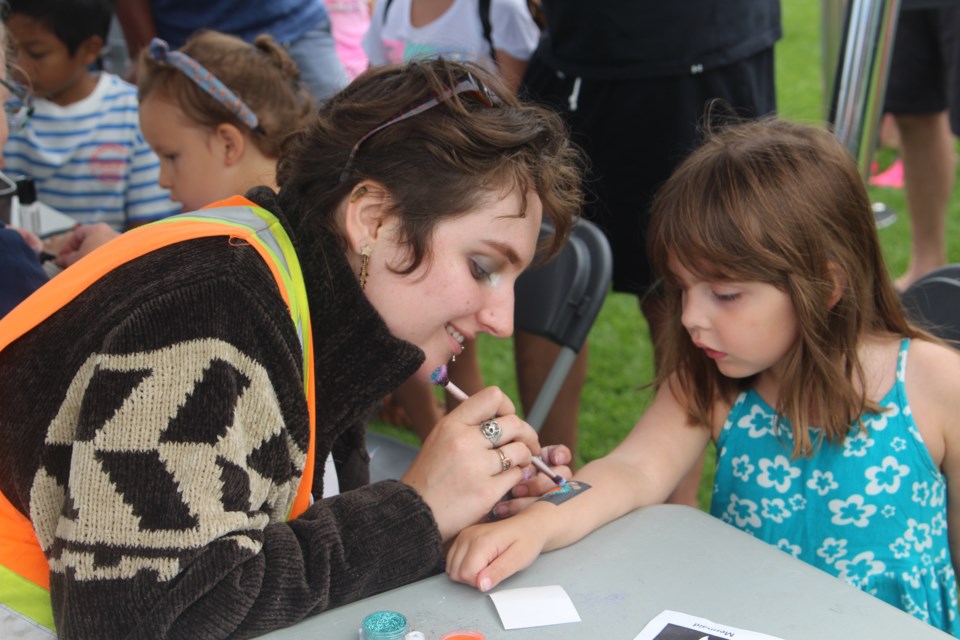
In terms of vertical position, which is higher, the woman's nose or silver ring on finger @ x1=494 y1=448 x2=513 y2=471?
the woman's nose

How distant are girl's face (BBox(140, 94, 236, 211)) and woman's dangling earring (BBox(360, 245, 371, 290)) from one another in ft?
4.00

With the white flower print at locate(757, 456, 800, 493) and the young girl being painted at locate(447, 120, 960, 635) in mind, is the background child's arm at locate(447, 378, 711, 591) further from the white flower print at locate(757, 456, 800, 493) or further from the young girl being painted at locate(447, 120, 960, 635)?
the white flower print at locate(757, 456, 800, 493)

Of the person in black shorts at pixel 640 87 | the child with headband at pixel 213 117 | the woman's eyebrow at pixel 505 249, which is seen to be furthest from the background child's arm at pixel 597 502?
the child with headband at pixel 213 117

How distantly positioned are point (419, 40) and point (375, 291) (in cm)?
187

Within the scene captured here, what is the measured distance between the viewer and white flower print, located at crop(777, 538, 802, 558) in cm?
173

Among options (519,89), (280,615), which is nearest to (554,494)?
(280,615)

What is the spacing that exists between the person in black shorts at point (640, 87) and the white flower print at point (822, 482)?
82 centimetres

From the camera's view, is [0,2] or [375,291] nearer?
[375,291]

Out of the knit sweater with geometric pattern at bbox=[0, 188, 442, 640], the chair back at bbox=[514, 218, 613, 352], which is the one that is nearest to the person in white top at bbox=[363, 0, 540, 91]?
the chair back at bbox=[514, 218, 613, 352]

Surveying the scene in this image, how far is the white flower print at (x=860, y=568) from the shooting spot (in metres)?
1.68

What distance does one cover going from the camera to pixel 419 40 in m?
3.08

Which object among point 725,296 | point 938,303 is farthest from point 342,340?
point 938,303

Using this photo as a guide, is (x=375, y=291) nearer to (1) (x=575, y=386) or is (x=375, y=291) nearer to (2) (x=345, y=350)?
(2) (x=345, y=350)

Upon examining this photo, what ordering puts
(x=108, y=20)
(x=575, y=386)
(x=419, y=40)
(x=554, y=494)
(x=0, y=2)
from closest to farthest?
(x=554, y=494), (x=0, y=2), (x=575, y=386), (x=419, y=40), (x=108, y=20)
